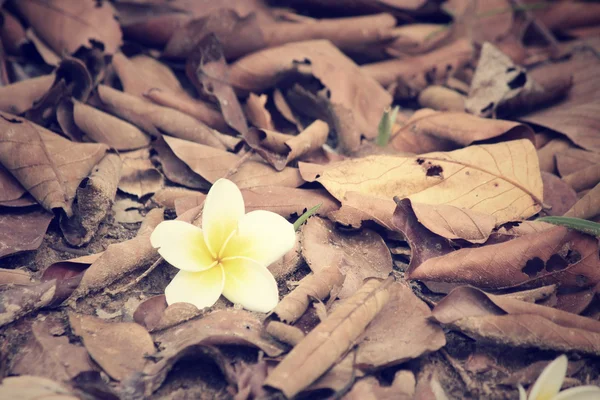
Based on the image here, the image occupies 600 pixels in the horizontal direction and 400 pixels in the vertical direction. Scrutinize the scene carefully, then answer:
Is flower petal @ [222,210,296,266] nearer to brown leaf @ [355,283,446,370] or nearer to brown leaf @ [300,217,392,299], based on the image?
brown leaf @ [300,217,392,299]

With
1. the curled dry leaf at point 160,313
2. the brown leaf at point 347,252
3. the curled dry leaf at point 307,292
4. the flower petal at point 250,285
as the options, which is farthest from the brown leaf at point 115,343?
the brown leaf at point 347,252

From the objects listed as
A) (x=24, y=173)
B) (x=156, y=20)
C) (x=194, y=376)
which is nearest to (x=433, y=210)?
(x=194, y=376)

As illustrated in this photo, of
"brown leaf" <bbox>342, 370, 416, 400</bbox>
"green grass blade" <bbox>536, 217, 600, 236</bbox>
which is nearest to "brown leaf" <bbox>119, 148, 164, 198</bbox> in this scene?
"brown leaf" <bbox>342, 370, 416, 400</bbox>

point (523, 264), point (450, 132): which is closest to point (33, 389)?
point (523, 264)

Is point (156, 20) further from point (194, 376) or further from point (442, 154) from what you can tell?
point (194, 376)

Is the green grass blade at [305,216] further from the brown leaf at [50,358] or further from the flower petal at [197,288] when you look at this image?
the brown leaf at [50,358]

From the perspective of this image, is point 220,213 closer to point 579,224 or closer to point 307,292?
point 307,292
